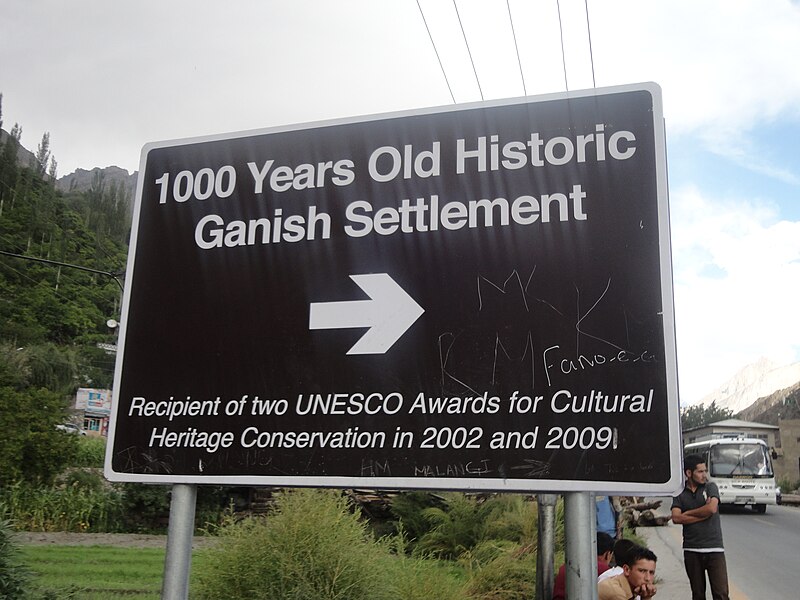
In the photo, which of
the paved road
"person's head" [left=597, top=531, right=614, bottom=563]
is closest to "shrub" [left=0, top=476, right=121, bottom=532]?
the paved road

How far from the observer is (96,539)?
13.1 metres

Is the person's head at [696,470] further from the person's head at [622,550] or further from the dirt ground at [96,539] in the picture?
the dirt ground at [96,539]

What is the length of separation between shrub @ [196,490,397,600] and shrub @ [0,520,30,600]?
223cm

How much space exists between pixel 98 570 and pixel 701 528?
7152 mm

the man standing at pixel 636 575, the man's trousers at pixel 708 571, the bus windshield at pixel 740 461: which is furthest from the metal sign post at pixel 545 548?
the bus windshield at pixel 740 461

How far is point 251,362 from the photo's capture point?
2654mm

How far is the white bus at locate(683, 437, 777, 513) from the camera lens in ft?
82.8

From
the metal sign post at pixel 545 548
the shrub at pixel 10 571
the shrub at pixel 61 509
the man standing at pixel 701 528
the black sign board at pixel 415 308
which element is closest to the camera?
the black sign board at pixel 415 308

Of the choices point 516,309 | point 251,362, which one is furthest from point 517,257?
point 251,362

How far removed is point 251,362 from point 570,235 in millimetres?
1173

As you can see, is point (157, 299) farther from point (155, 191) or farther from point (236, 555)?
point (236, 555)

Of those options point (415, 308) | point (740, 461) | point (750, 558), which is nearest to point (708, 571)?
point (415, 308)

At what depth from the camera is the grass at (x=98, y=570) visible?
804 centimetres

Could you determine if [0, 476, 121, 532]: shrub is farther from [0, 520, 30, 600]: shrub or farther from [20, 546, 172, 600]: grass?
[0, 520, 30, 600]: shrub
